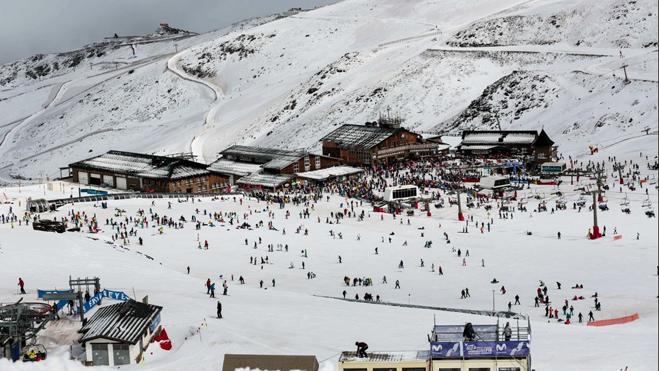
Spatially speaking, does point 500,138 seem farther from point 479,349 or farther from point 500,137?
point 479,349

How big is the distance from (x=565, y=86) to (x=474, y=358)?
329 feet

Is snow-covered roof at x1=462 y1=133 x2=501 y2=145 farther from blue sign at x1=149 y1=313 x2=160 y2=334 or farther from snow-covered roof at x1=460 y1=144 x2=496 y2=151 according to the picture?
blue sign at x1=149 y1=313 x2=160 y2=334

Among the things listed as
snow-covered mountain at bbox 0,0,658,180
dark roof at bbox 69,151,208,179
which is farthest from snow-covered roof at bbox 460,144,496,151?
dark roof at bbox 69,151,208,179

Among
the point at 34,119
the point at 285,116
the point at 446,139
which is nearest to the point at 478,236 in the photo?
the point at 446,139

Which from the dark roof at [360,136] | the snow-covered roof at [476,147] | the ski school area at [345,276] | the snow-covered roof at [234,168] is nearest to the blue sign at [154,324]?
the ski school area at [345,276]

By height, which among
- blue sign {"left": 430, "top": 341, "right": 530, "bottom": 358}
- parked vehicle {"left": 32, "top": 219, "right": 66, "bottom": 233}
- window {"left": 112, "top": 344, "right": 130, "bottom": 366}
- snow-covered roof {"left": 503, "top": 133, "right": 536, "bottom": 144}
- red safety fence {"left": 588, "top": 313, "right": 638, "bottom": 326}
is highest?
snow-covered roof {"left": 503, "top": 133, "right": 536, "bottom": 144}

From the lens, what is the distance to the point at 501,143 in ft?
330

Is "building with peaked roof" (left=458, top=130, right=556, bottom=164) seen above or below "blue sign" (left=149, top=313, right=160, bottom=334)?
above

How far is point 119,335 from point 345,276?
2136 centimetres

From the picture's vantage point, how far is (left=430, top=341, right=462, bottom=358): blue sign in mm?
24188

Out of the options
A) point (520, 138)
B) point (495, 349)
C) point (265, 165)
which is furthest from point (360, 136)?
point (495, 349)

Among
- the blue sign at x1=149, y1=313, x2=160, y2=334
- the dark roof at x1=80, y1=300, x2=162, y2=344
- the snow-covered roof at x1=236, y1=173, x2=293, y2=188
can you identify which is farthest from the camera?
the snow-covered roof at x1=236, y1=173, x2=293, y2=188

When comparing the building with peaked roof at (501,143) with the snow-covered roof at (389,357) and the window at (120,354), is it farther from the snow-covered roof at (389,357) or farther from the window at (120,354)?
the snow-covered roof at (389,357)

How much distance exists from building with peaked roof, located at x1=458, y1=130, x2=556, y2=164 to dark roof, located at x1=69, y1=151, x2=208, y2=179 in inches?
1031
